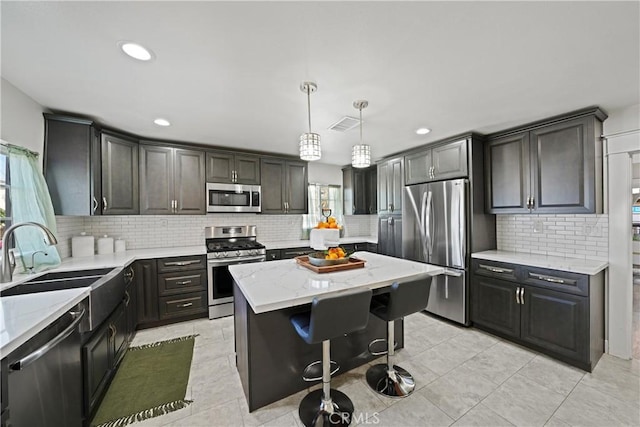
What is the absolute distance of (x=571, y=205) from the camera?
2533 millimetres

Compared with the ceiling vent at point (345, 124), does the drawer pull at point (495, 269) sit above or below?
below

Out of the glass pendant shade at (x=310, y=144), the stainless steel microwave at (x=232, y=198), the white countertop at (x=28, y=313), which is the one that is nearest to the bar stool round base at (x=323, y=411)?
the white countertop at (x=28, y=313)

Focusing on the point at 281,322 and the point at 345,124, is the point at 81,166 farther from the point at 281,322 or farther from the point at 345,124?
the point at 345,124

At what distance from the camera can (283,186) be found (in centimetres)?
426

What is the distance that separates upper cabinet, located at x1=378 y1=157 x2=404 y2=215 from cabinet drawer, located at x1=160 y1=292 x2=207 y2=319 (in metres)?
3.10

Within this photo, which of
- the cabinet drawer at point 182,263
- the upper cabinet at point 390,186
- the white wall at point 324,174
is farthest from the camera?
the white wall at point 324,174

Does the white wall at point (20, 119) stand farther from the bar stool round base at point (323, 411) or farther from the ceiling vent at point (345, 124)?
the bar stool round base at point (323, 411)

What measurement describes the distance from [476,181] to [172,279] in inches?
160

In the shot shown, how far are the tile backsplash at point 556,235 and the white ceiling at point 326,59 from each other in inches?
46.8

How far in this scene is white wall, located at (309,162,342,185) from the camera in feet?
16.4

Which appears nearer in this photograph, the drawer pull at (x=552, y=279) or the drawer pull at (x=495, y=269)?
the drawer pull at (x=552, y=279)

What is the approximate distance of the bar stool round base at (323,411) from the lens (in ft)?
5.41

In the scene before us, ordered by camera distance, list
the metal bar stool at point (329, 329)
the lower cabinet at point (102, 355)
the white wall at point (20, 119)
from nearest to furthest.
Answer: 1. the metal bar stool at point (329, 329)
2. the lower cabinet at point (102, 355)
3. the white wall at point (20, 119)

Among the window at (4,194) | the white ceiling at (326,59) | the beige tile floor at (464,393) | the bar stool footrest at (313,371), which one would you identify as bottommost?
the beige tile floor at (464,393)
